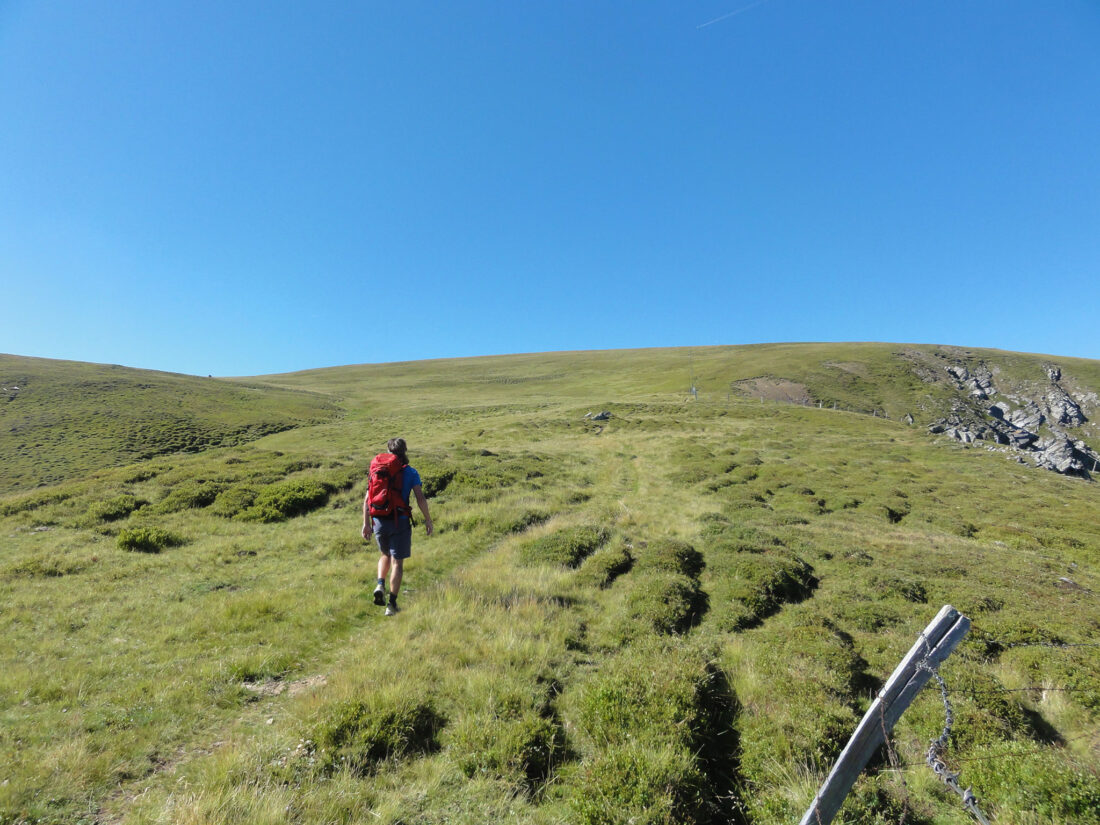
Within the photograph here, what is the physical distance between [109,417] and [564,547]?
69544 millimetres

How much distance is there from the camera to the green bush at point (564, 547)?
12398 mm

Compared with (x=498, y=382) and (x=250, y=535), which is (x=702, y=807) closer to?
(x=250, y=535)

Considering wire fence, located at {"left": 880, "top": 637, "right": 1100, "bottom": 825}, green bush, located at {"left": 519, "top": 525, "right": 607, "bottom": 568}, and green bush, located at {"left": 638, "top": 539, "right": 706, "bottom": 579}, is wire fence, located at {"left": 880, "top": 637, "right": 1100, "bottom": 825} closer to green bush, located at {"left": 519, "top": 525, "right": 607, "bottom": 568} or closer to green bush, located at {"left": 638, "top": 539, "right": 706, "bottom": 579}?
green bush, located at {"left": 638, "top": 539, "right": 706, "bottom": 579}

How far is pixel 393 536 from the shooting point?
28.9 feet

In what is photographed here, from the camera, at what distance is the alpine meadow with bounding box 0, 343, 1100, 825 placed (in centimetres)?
465

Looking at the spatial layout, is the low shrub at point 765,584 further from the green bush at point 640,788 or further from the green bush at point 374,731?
the green bush at point 374,731

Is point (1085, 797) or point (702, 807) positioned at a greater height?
point (1085, 797)

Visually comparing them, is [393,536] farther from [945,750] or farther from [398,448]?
[945,750]

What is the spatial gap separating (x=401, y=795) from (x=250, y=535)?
1317 cm

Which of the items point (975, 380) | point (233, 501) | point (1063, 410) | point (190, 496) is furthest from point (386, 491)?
point (1063, 410)

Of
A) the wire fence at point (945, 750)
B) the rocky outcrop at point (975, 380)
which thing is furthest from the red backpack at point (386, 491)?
the rocky outcrop at point (975, 380)

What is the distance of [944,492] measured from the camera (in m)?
24.6

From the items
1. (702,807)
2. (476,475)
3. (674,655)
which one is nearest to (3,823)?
(702,807)

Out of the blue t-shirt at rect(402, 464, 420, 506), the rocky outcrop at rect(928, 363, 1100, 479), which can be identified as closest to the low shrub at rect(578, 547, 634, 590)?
the blue t-shirt at rect(402, 464, 420, 506)
